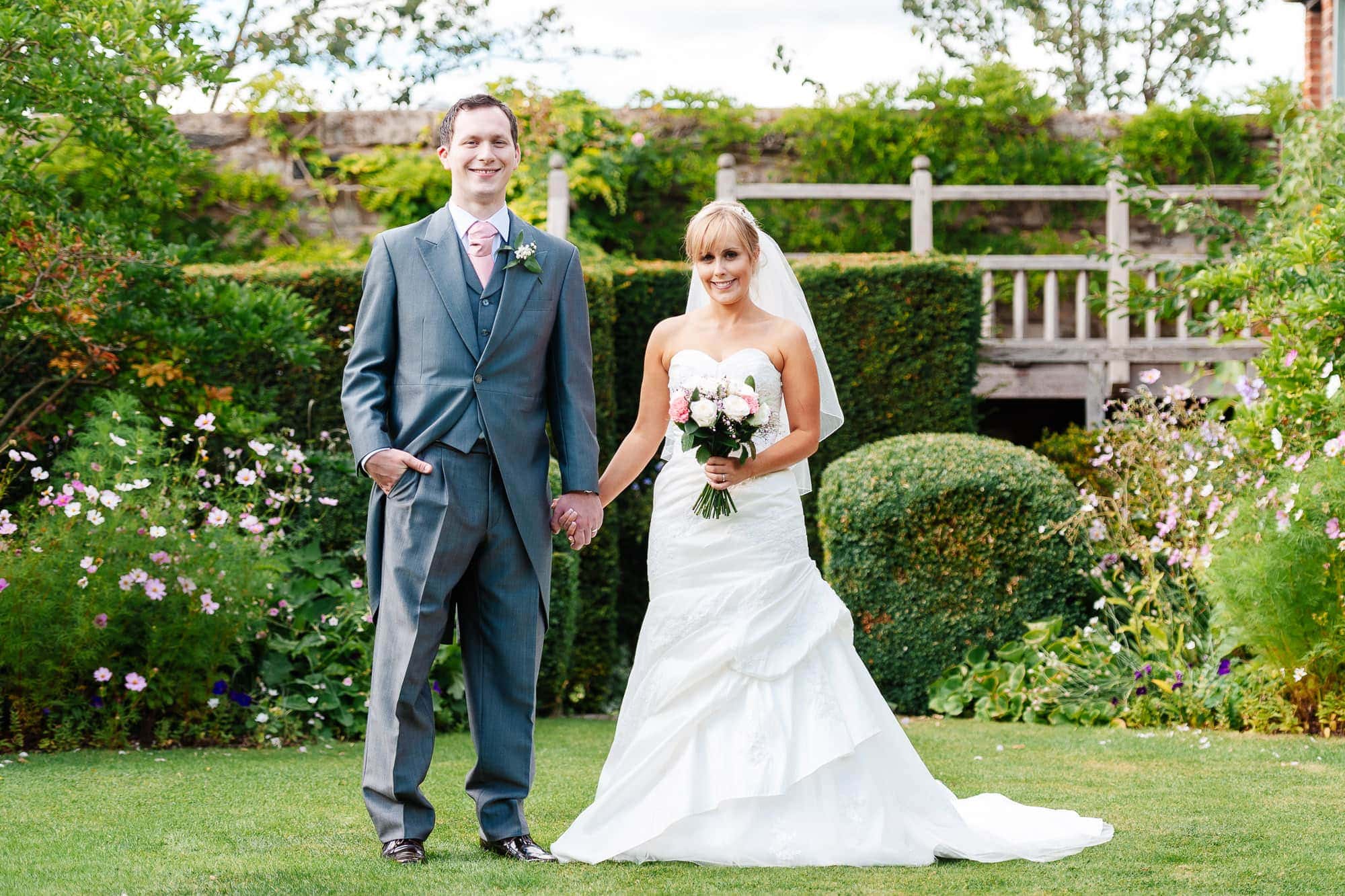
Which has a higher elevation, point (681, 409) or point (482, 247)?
point (482, 247)

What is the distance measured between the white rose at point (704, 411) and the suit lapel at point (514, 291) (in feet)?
1.83

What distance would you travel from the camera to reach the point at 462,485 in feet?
11.5

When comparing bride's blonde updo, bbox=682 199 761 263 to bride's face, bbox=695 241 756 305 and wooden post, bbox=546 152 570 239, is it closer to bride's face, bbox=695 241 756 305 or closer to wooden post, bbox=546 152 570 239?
bride's face, bbox=695 241 756 305

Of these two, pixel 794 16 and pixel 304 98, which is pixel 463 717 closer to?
pixel 304 98

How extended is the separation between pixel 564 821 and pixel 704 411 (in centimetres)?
145

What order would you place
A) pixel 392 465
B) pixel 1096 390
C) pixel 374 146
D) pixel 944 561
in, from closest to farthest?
1. pixel 392 465
2. pixel 944 561
3. pixel 1096 390
4. pixel 374 146

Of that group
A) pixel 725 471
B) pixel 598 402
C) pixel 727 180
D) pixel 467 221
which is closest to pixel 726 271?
pixel 725 471

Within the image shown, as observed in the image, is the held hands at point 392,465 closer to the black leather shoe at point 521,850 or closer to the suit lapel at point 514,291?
the suit lapel at point 514,291

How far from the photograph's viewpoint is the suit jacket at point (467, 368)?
11.6 feet

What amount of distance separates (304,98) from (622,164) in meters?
2.61

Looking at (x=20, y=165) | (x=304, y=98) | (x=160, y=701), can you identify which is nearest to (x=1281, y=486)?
(x=160, y=701)

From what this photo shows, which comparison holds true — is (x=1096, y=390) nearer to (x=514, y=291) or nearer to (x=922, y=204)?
(x=922, y=204)

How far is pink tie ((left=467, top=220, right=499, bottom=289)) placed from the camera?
3.65m

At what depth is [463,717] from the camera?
6.57m
